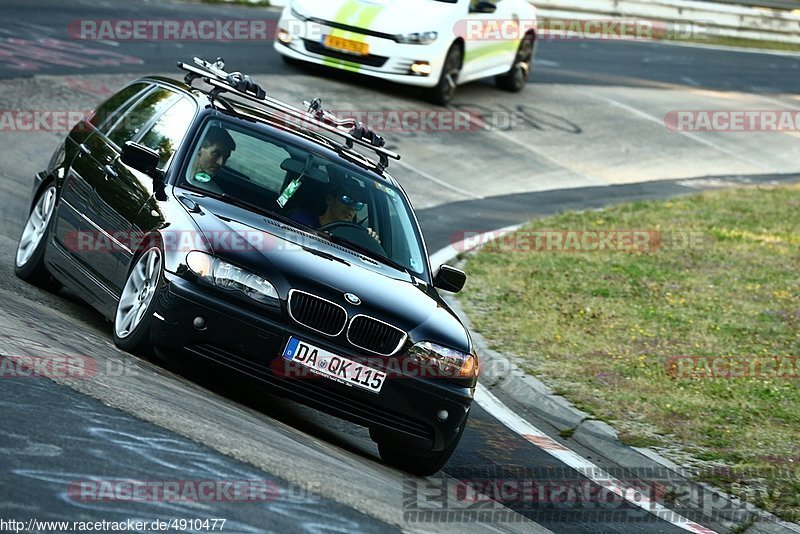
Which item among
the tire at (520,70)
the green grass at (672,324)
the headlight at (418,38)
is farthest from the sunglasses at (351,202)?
the tire at (520,70)

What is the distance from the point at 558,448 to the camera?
8742 mm

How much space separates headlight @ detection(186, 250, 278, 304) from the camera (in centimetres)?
700


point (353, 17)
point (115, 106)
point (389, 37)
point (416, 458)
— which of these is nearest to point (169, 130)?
point (115, 106)

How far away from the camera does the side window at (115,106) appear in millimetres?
9438

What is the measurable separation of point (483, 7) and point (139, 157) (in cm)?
1373

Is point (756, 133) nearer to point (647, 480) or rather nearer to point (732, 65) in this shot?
point (732, 65)

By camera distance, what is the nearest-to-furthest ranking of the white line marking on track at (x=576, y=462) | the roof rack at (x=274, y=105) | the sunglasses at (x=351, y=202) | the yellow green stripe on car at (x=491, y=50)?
1. the white line marking on track at (x=576, y=462)
2. the sunglasses at (x=351, y=202)
3. the roof rack at (x=274, y=105)
4. the yellow green stripe on car at (x=491, y=50)

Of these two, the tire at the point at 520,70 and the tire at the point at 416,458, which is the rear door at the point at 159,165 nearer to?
the tire at the point at 416,458

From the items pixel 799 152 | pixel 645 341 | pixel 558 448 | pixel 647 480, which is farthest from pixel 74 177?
pixel 799 152

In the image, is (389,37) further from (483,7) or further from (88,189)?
(88,189)

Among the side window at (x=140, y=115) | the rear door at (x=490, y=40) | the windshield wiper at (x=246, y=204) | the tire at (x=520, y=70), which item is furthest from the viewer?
the tire at (x=520, y=70)

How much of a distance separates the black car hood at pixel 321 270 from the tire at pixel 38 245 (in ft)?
5.70

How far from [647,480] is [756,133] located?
17.6 metres

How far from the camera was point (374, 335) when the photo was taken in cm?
711
